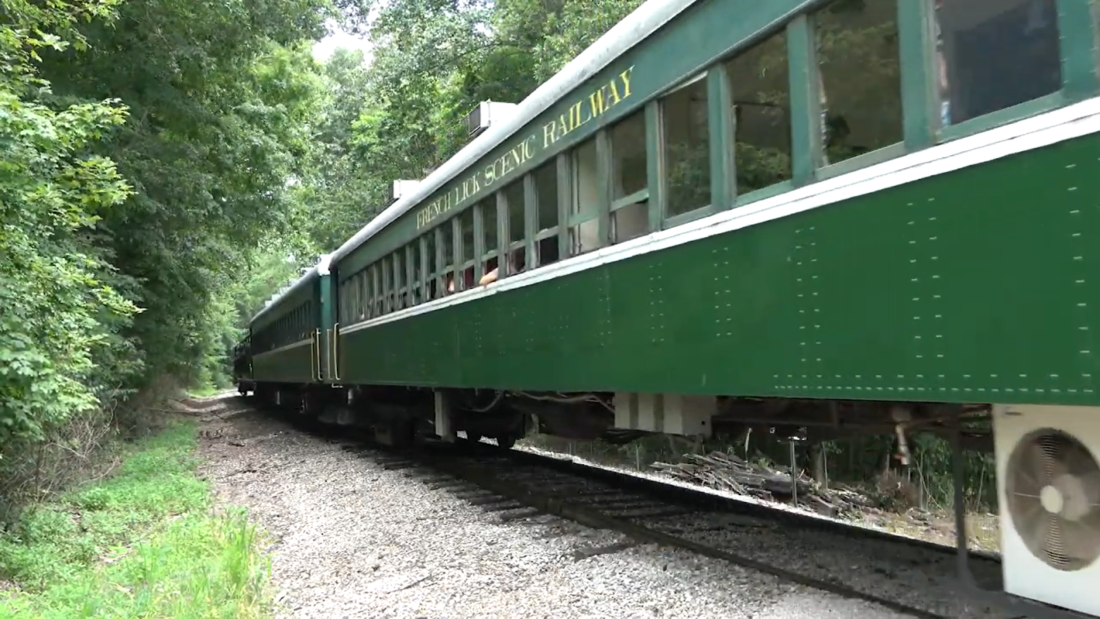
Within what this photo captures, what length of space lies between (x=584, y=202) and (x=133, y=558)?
3860 mm

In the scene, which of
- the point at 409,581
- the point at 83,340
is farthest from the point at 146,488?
the point at 409,581

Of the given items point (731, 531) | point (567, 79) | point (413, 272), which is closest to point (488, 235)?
point (567, 79)

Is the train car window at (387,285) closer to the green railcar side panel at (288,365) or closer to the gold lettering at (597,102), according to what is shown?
the green railcar side panel at (288,365)

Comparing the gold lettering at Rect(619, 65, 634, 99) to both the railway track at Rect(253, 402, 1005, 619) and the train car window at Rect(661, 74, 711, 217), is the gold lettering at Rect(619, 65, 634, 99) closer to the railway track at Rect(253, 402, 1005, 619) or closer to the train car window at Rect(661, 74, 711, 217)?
the train car window at Rect(661, 74, 711, 217)

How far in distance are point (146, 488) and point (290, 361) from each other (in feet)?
28.5

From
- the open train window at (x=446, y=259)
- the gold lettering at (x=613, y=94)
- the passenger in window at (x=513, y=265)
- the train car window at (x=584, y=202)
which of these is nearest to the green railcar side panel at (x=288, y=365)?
the open train window at (x=446, y=259)

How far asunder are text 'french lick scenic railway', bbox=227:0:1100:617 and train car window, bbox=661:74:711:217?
2 centimetres

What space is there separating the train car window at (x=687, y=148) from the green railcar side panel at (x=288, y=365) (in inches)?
420

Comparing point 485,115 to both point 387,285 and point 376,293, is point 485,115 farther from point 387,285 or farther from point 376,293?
point 376,293

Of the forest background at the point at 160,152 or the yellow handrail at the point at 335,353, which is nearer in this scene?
the forest background at the point at 160,152

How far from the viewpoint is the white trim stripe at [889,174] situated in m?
2.50

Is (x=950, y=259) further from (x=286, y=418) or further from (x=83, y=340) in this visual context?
(x=286, y=418)

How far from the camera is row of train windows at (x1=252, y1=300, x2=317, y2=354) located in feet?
49.7

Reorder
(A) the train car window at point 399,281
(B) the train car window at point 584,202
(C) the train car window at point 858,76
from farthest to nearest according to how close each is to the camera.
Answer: (A) the train car window at point 399,281
(B) the train car window at point 584,202
(C) the train car window at point 858,76
